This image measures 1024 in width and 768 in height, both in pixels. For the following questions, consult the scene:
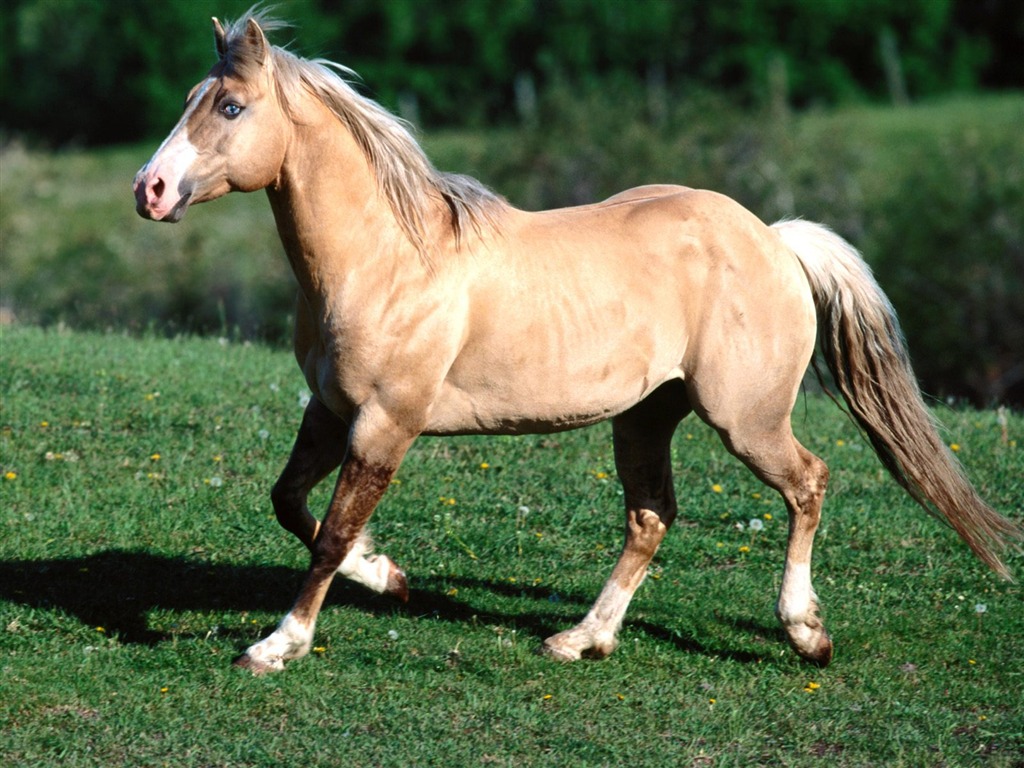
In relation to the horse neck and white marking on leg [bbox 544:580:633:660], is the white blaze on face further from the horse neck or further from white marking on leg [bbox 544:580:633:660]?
white marking on leg [bbox 544:580:633:660]

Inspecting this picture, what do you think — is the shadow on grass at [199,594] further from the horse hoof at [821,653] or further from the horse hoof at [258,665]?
the horse hoof at [258,665]

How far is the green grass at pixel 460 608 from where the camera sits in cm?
500

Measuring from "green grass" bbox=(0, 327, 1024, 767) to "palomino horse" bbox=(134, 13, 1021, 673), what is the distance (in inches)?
13.6

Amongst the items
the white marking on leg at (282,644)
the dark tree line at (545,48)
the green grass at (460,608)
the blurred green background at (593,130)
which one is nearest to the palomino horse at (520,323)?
the white marking on leg at (282,644)

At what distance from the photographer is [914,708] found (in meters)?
5.39

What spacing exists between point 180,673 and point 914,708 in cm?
296

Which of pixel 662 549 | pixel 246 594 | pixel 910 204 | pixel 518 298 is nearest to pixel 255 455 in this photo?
pixel 246 594

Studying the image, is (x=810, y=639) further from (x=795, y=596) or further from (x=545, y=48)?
(x=545, y=48)

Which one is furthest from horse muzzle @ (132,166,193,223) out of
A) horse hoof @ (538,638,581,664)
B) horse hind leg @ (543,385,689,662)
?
horse hoof @ (538,638,581,664)

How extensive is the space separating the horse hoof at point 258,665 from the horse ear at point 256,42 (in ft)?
7.65

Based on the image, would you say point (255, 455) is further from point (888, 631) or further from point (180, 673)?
point (888, 631)

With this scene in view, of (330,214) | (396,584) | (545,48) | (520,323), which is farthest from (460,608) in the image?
(545,48)

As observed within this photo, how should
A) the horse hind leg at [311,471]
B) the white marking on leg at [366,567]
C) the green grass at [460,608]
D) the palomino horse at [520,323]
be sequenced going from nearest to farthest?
the green grass at [460,608] → the palomino horse at [520,323] → the horse hind leg at [311,471] → the white marking on leg at [366,567]

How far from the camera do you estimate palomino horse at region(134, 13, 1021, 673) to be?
5.16 meters
